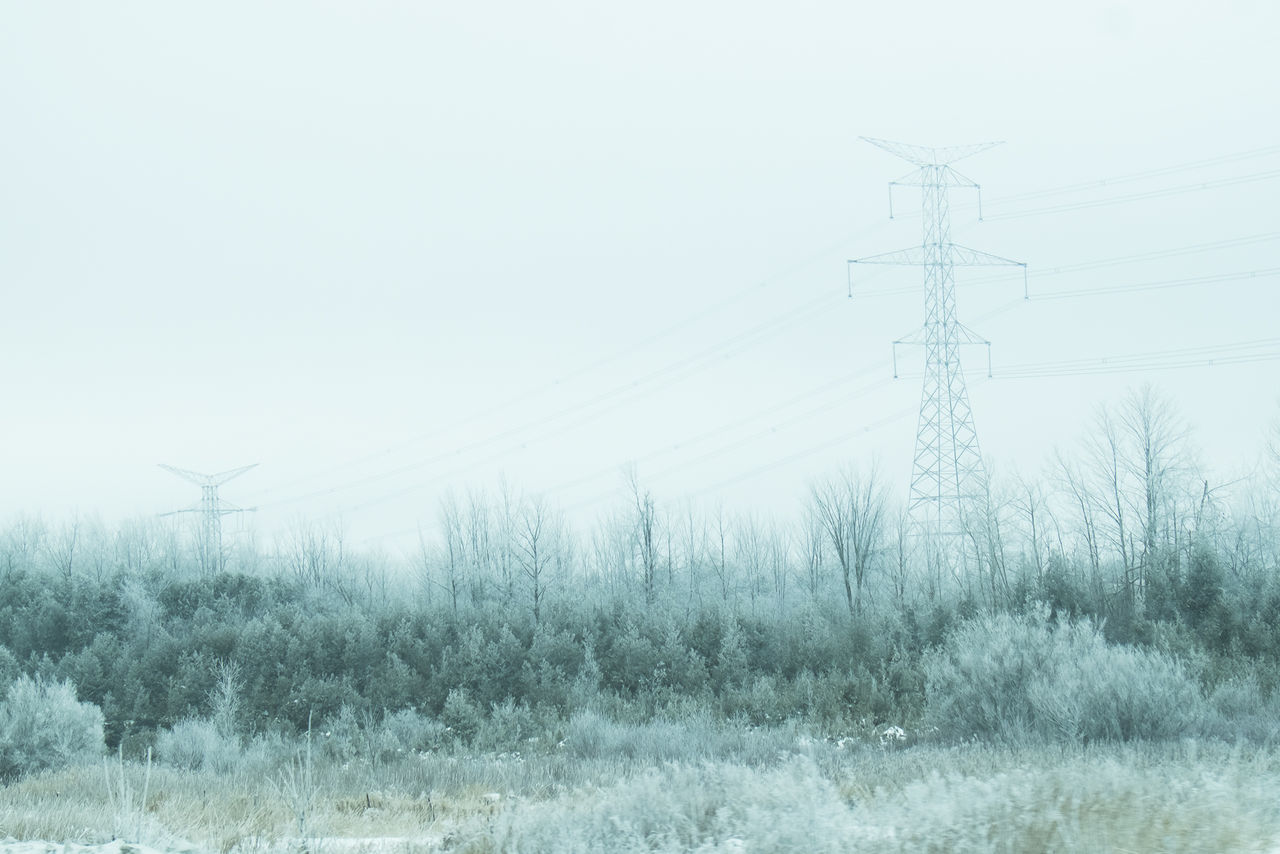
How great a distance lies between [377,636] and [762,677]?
13472 mm

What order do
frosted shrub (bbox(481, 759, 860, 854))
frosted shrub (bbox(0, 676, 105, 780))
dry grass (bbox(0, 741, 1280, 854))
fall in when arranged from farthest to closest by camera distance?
frosted shrub (bbox(0, 676, 105, 780)) < frosted shrub (bbox(481, 759, 860, 854)) < dry grass (bbox(0, 741, 1280, 854))

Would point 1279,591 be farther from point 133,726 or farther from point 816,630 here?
point 133,726

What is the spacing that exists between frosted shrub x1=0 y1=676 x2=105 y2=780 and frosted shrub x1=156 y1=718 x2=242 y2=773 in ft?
5.89

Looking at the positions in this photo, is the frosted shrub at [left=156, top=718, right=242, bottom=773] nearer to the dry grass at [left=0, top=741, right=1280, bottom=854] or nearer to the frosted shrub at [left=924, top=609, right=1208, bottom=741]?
the dry grass at [left=0, top=741, right=1280, bottom=854]

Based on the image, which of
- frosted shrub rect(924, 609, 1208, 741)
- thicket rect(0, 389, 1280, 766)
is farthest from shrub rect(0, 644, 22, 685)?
frosted shrub rect(924, 609, 1208, 741)

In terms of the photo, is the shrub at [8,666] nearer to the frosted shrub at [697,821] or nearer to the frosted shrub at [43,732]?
the frosted shrub at [43,732]

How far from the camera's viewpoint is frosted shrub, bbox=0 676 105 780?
2364 cm

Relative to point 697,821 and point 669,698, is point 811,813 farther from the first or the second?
point 669,698

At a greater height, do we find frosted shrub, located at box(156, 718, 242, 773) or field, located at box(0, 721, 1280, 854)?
field, located at box(0, 721, 1280, 854)

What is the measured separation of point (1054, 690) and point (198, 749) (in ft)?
67.6

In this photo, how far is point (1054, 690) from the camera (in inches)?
747

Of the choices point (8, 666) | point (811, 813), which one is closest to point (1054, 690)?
point (811, 813)

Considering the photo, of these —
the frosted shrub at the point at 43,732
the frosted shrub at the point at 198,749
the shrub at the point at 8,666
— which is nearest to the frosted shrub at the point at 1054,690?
the frosted shrub at the point at 198,749

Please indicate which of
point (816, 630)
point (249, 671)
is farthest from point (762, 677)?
point (249, 671)
